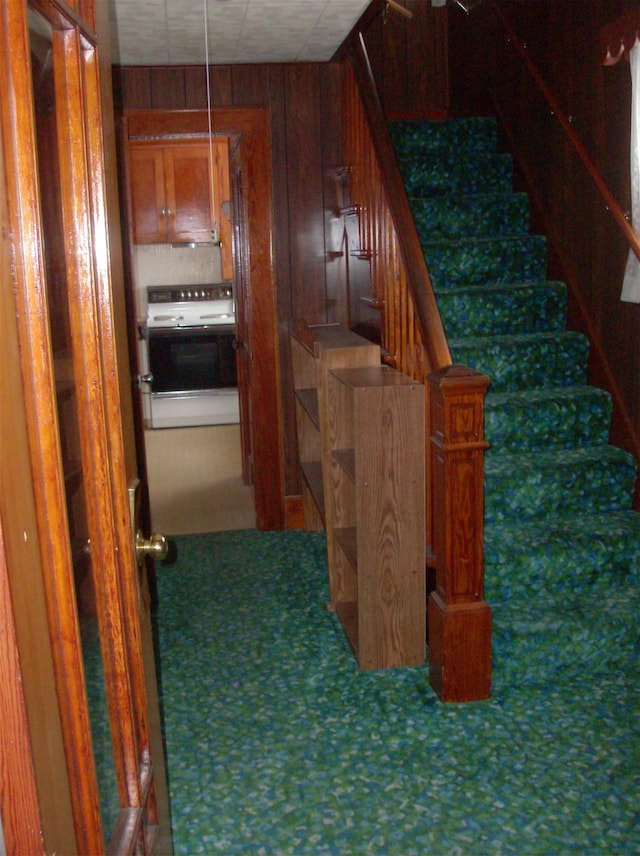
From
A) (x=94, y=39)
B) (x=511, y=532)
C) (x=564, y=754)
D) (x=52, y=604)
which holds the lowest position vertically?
(x=564, y=754)

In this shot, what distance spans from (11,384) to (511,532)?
2697 mm

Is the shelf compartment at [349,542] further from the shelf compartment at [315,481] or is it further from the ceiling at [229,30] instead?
A: the ceiling at [229,30]

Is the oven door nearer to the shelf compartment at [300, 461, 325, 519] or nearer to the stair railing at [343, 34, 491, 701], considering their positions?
the shelf compartment at [300, 461, 325, 519]

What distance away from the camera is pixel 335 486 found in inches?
133

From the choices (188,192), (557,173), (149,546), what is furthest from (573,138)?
(188,192)

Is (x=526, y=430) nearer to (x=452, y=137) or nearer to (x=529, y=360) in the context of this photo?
(x=529, y=360)

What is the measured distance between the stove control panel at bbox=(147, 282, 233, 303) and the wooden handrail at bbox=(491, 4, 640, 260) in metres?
3.73

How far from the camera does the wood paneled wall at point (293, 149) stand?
14.0ft

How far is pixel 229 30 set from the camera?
358 cm

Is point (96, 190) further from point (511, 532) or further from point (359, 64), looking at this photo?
point (359, 64)

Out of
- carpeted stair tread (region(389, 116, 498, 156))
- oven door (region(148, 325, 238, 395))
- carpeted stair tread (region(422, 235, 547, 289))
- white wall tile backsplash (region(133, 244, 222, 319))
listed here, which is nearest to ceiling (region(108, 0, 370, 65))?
carpeted stair tread (region(389, 116, 498, 156))

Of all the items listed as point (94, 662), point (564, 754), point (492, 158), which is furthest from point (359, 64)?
point (94, 662)

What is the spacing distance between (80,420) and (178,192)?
6.52 metres

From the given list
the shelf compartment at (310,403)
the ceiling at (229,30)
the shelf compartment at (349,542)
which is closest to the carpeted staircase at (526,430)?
the shelf compartment at (349,542)
